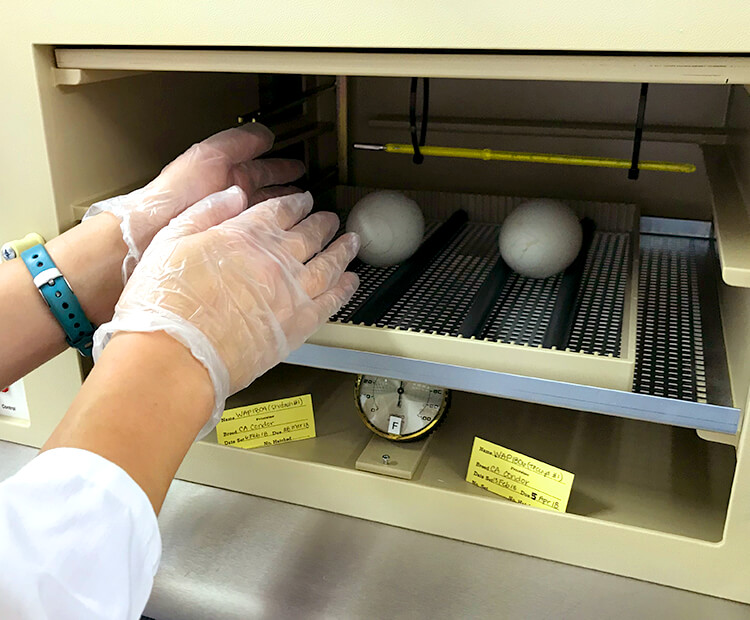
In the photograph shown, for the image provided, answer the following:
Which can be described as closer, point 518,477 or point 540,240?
point 518,477

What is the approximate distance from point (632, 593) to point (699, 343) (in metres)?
0.33

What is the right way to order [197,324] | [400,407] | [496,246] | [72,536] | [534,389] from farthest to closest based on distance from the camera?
[496,246] → [400,407] → [534,389] → [197,324] → [72,536]

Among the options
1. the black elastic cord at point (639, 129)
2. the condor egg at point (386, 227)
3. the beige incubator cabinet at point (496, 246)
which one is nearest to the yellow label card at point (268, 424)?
the beige incubator cabinet at point (496, 246)

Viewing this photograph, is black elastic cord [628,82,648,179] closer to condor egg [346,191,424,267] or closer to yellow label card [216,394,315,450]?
condor egg [346,191,424,267]

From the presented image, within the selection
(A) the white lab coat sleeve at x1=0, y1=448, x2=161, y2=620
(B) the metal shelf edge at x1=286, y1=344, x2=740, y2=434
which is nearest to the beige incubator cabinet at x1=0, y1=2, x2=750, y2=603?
(B) the metal shelf edge at x1=286, y1=344, x2=740, y2=434

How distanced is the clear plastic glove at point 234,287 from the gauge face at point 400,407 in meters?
0.20

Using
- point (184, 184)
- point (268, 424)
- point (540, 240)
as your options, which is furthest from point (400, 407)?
point (184, 184)

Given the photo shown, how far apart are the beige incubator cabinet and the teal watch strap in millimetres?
93

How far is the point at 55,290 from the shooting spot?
0.82m

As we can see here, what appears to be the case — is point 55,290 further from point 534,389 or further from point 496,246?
point 496,246

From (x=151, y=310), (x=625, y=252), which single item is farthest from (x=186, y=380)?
(x=625, y=252)

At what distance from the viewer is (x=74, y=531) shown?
1.78ft

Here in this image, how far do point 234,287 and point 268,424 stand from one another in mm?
348

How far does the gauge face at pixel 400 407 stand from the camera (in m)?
0.99
